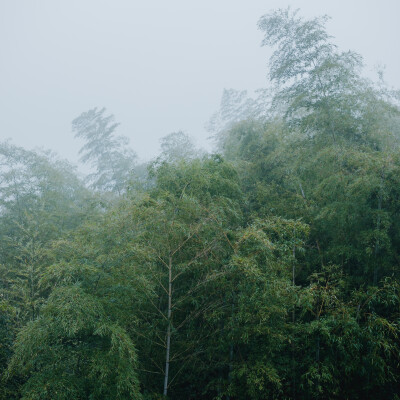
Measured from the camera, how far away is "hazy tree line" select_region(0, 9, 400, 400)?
3.72 meters

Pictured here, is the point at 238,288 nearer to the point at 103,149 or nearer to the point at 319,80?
the point at 319,80

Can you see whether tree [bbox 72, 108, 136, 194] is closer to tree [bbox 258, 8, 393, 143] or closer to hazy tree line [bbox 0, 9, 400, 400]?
hazy tree line [bbox 0, 9, 400, 400]

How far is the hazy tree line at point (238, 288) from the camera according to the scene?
3721 millimetres

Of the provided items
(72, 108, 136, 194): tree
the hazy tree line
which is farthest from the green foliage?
(72, 108, 136, 194): tree

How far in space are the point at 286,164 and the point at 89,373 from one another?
6.17 m

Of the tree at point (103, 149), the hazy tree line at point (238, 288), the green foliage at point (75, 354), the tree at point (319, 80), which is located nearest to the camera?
the green foliage at point (75, 354)

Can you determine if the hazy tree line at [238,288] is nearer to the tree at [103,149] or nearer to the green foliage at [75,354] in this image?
the green foliage at [75,354]

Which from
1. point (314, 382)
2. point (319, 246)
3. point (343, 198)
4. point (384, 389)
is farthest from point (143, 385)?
point (343, 198)

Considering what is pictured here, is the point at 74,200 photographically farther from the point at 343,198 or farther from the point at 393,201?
the point at 393,201

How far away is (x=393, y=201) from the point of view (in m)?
4.87

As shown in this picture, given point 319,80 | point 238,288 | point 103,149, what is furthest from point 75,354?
point 103,149

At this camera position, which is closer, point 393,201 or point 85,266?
point 85,266

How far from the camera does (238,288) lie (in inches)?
171

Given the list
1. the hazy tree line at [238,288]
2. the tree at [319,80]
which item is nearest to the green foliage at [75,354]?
the hazy tree line at [238,288]
